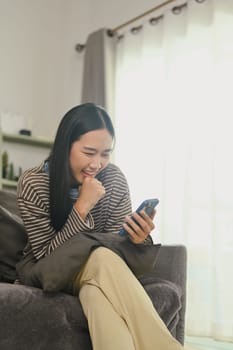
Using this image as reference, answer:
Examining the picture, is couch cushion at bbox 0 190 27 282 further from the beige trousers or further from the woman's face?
the beige trousers

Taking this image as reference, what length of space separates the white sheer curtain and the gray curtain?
3.2 inches

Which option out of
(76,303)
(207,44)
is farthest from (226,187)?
(76,303)

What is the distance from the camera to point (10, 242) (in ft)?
5.81

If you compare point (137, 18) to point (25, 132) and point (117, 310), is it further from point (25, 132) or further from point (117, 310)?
point (117, 310)

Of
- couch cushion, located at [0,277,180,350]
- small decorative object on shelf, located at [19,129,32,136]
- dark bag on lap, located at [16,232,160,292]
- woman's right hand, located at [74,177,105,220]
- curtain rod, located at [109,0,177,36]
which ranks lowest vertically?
couch cushion, located at [0,277,180,350]

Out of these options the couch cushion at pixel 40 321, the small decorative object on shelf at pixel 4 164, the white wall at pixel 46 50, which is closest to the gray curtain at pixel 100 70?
the white wall at pixel 46 50

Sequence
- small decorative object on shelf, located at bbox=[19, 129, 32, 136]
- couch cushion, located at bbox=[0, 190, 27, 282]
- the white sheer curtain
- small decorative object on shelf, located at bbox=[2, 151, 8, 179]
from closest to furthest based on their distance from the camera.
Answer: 1. couch cushion, located at bbox=[0, 190, 27, 282]
2. the white sheer curtain
3. small decorative object on shelf, located at bbox=[2, 151, 8, 179]
4. small decorative object on shelf, located at bbox=[19, 129, 32, 136]

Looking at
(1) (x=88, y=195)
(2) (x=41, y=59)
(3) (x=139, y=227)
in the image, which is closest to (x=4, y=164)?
(2) (x=41, y=59)

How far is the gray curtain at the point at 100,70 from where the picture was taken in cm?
346

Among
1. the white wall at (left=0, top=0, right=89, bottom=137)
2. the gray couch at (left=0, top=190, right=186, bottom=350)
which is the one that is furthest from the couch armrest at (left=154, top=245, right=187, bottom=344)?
the white wall at (left=0, top=0, right=89, bottom=137)

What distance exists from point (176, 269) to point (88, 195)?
396 millimetres

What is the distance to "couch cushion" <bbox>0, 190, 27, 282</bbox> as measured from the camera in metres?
1.75

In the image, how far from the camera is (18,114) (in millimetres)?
3676

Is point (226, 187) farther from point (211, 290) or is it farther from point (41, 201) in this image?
point (41, 201)
